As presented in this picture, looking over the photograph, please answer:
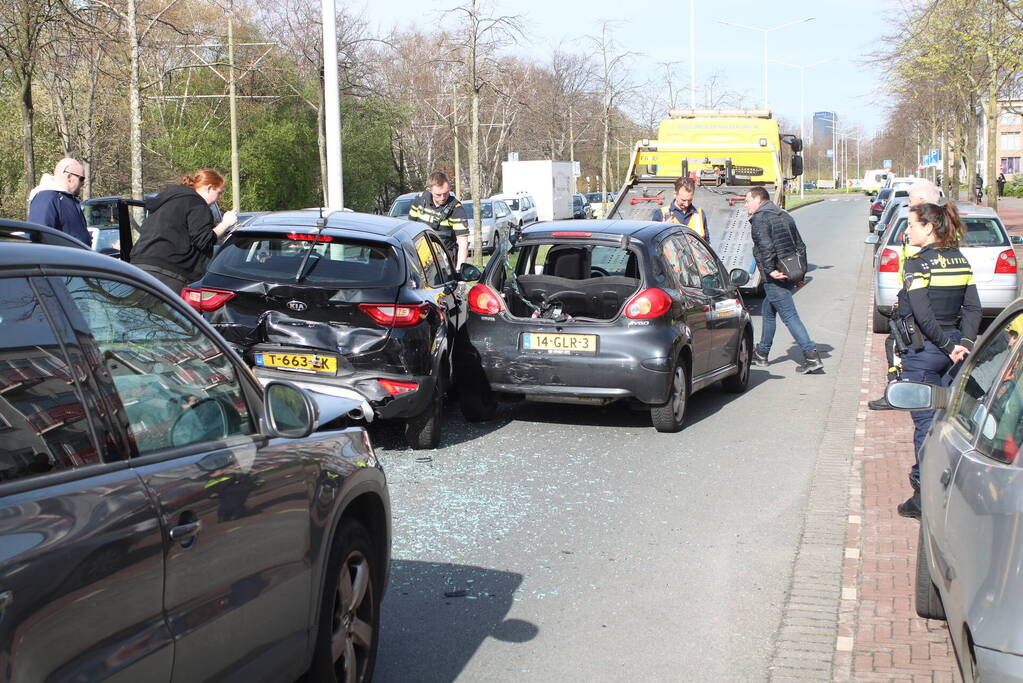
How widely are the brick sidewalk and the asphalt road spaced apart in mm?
331

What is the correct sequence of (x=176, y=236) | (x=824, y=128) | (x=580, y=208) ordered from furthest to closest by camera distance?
(x=824, y=128)
(x=580, y=208)
(x=176, y=236)

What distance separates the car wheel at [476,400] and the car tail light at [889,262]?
7.24 metres

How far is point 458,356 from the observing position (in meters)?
9.50

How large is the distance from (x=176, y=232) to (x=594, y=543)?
15.6 feet

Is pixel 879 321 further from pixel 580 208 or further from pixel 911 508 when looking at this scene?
pixel 580 208

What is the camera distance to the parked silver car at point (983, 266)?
15.1 meters

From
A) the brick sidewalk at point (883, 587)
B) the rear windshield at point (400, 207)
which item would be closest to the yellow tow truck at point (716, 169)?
the brick sidewalk at point (883, 587)

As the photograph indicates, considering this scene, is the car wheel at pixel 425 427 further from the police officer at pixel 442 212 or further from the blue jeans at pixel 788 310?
the police officer at pixel 442 212

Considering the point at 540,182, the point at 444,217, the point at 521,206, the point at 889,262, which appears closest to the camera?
the point at 444,217

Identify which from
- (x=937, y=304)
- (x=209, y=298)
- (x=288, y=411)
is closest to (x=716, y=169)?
(x=209, y=298)

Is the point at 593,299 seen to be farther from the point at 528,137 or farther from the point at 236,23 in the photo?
the point at 528,137

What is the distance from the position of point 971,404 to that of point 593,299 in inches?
215

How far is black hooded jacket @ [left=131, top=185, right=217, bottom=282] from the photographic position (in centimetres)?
942

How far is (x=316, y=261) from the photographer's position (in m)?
8.36
